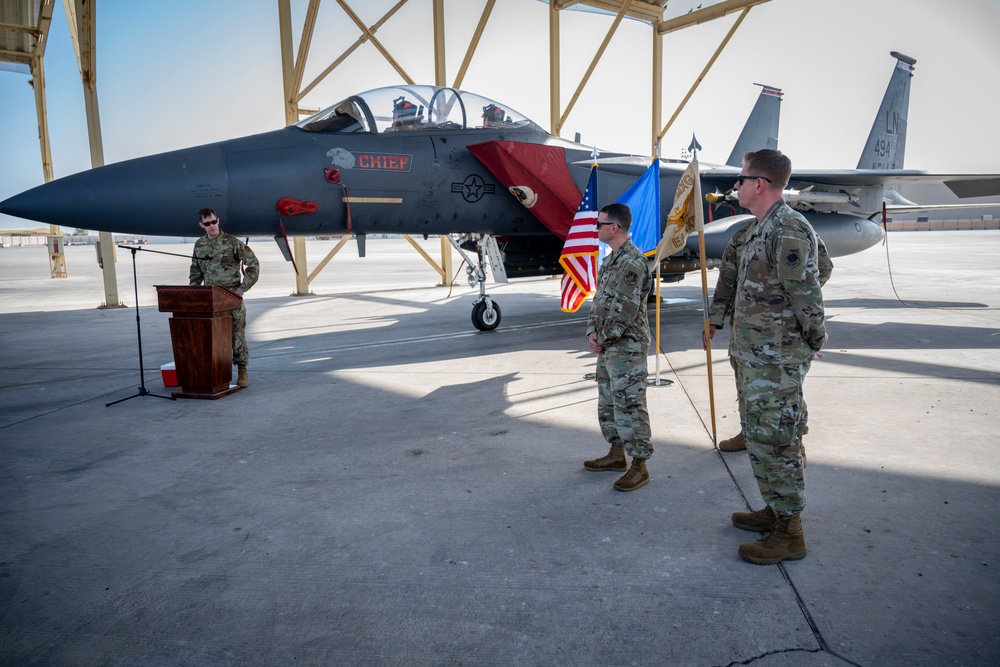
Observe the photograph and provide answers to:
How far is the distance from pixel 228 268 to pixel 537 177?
160 inches

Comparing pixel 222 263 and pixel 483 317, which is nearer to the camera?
pixel 222 263

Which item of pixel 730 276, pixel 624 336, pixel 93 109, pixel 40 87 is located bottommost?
pixel 624 336

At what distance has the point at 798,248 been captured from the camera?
2645 mm

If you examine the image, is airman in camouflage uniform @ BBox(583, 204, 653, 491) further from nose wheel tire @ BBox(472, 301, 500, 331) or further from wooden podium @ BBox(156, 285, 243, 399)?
nose wheel tire @ BBox(472, 301, 500, 331)

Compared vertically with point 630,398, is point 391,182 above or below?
above

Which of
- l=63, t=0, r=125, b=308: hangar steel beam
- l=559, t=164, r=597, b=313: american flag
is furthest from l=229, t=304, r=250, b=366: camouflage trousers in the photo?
l=63, t=0, r=125, b=308: hangar steel beam

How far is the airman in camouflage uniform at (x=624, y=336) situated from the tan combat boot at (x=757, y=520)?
0.64m

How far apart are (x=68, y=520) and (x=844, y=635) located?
144 inches

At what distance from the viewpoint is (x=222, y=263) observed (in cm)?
618

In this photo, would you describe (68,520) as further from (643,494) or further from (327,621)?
(643,494)

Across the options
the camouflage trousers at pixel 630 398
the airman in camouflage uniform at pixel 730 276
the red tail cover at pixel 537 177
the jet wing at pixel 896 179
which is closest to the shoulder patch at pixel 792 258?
the airman in camouflage uniform at pixel 730 276

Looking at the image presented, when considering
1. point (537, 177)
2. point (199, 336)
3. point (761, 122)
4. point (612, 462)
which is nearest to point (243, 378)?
point (199, 336)

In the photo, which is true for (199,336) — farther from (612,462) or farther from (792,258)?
(792,258)

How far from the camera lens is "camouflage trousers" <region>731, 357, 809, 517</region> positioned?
2729mm
